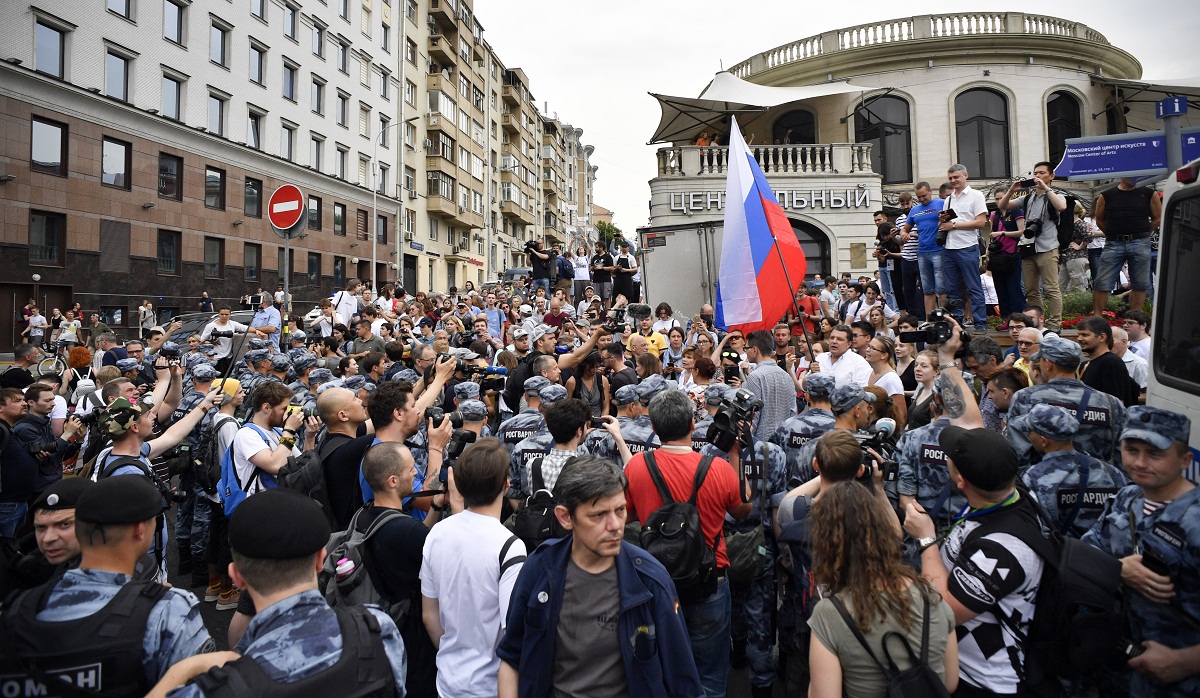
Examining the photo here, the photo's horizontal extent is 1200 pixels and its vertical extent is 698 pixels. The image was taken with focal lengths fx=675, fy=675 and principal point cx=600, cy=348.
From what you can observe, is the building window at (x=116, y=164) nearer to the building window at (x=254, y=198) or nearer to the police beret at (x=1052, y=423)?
the building window at (x=254, y=198)

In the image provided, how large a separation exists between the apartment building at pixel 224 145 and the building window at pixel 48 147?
0.18 feet

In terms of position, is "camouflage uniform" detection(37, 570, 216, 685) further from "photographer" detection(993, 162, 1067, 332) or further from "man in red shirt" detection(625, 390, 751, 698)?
"photographer" detection(993, 162, 1067, 332)

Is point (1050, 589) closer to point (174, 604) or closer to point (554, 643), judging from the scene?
point (554, 643)

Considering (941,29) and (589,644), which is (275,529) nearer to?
(589,644)

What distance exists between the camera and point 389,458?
328 cm

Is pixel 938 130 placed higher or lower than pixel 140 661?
higher

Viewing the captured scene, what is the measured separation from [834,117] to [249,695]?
83.6 ft

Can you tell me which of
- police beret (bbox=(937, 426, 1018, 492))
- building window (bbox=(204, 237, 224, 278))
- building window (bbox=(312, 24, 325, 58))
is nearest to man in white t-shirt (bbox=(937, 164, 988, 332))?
police beret (bbox=(937, 426, 1018, 492))

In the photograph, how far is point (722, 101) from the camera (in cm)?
2106

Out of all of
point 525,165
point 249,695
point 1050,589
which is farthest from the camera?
point 525,165

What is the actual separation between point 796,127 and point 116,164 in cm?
2435

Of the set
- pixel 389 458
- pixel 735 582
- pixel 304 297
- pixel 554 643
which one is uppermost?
pixel 304 297

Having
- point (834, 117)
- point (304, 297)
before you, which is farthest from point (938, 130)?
point (304, 297)

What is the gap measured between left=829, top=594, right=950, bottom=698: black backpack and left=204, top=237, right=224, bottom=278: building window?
1211 inches
